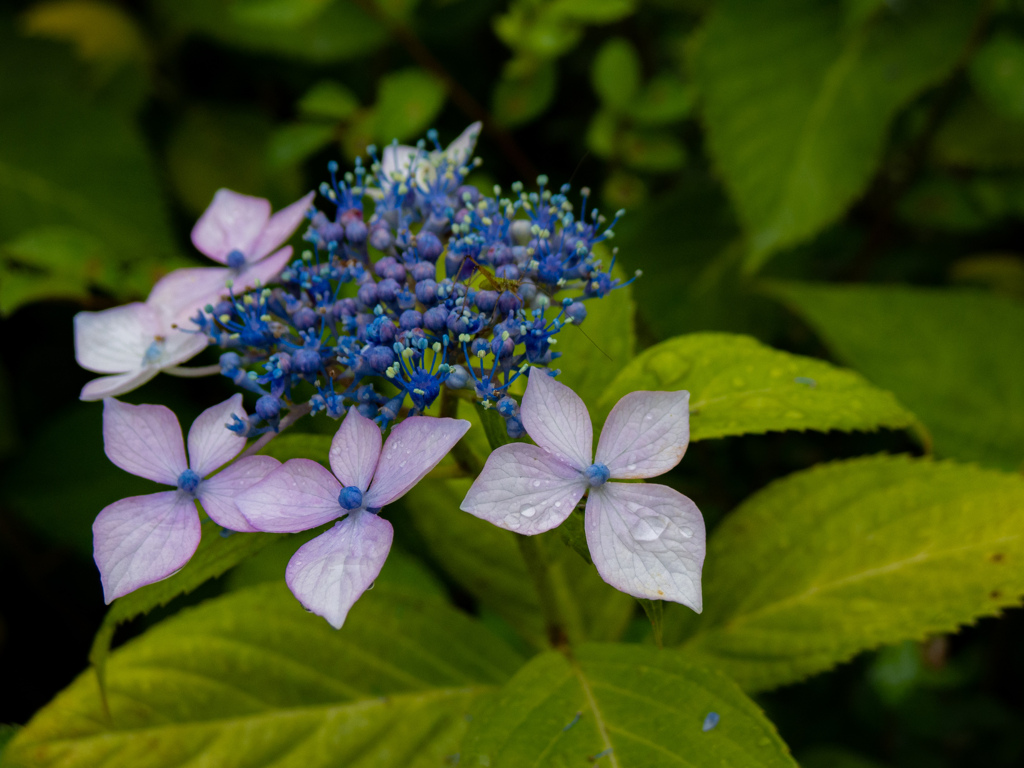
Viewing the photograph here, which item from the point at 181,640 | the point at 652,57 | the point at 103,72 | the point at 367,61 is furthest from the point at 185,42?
the point at 181,640

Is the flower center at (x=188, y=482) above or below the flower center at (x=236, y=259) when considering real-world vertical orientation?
below

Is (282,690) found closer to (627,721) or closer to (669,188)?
(627,721)

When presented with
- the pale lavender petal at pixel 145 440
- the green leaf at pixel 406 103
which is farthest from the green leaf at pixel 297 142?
the pale lavender petal at pixel 145 440

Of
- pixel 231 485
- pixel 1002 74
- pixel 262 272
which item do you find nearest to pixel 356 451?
pixel 231 485

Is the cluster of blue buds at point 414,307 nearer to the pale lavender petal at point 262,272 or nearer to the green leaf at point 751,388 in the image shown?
the pale lavender petal at point 262,272

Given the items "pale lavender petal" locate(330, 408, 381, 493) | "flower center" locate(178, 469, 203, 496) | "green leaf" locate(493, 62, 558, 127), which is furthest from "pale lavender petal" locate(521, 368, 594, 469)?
"green leaf" locate(493, 62, 558, 127)

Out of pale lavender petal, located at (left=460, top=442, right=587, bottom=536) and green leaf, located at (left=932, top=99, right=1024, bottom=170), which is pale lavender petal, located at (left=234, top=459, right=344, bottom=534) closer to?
pale lavender petal, located at (left=460, top=442, right=587, bottom=536)
